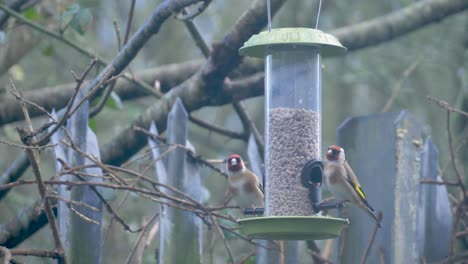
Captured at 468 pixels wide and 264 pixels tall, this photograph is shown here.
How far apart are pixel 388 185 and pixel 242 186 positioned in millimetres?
1253

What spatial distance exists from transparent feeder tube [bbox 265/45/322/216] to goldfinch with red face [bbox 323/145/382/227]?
0.20 metres

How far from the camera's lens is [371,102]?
50.1ft

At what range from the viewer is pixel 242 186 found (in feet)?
22.8

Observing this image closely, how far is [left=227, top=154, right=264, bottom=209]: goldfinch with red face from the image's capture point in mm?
6906

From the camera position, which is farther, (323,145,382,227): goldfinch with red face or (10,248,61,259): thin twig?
(323,145,382,227): goldfinch with red face

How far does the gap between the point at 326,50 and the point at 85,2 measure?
3524 mm

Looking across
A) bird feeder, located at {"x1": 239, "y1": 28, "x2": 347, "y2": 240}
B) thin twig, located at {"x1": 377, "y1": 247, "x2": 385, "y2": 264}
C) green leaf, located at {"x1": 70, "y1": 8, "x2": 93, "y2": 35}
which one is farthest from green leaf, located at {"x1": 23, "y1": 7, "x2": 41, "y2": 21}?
thin twig, located at {"x1": 377, "y1": 247, "x2": 385, "y2": 264}

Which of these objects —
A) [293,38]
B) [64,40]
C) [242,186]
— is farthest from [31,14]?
[293,38]

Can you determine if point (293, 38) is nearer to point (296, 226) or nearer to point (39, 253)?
point (296, 226)

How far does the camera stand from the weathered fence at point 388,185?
6000mm

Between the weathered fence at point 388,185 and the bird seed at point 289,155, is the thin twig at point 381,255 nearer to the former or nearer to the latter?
the weathered fence at point 388,185

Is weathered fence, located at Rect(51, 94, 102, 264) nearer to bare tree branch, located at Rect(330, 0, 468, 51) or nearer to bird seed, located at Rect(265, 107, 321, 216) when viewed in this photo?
bird seed, located at Rect(265, 107, 321, 216)

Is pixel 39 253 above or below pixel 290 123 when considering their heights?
below

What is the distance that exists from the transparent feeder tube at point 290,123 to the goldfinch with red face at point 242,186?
73 cm
